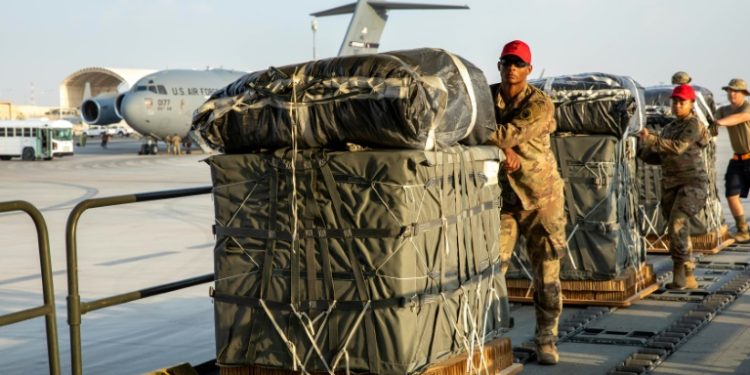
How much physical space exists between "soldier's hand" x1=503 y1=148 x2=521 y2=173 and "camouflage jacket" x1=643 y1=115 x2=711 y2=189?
3161 millimetres

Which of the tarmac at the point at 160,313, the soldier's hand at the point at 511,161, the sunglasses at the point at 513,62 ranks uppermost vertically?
the sunglasses at the point at 513,62

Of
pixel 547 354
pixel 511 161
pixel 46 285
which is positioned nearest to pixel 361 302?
pixel 46 285

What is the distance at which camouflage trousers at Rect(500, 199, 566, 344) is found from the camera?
250 inches

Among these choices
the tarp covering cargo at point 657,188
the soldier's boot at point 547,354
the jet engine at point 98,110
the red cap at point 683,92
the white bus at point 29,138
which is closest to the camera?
the soldier's boot at point 547,354

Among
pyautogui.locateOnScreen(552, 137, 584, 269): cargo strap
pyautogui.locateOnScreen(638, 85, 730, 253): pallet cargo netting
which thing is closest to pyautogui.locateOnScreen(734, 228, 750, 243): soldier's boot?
pyautogui.locateOnScreen(638, 85, 730, 253): pallet cargo netting

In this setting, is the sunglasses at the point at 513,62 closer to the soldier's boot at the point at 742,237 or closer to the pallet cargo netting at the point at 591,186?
the pallet cargo netting at the point at 591,186

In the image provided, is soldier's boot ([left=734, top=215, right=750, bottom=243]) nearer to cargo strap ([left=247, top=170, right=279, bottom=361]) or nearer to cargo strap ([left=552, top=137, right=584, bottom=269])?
cargo strap ([left=552, top=137, right=584, bottom=269])

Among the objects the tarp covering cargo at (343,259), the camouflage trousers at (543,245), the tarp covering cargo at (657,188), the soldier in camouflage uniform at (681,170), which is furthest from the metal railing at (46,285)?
the tarp covering cargo at (657,188)

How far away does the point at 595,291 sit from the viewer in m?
8.18

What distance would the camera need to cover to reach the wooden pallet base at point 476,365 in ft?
15.7

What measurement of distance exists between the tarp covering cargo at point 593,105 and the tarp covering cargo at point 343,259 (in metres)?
3.36

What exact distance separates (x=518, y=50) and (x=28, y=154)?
138ft

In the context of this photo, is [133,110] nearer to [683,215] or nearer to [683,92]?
[683,215]

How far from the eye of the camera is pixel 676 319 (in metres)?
7.57
